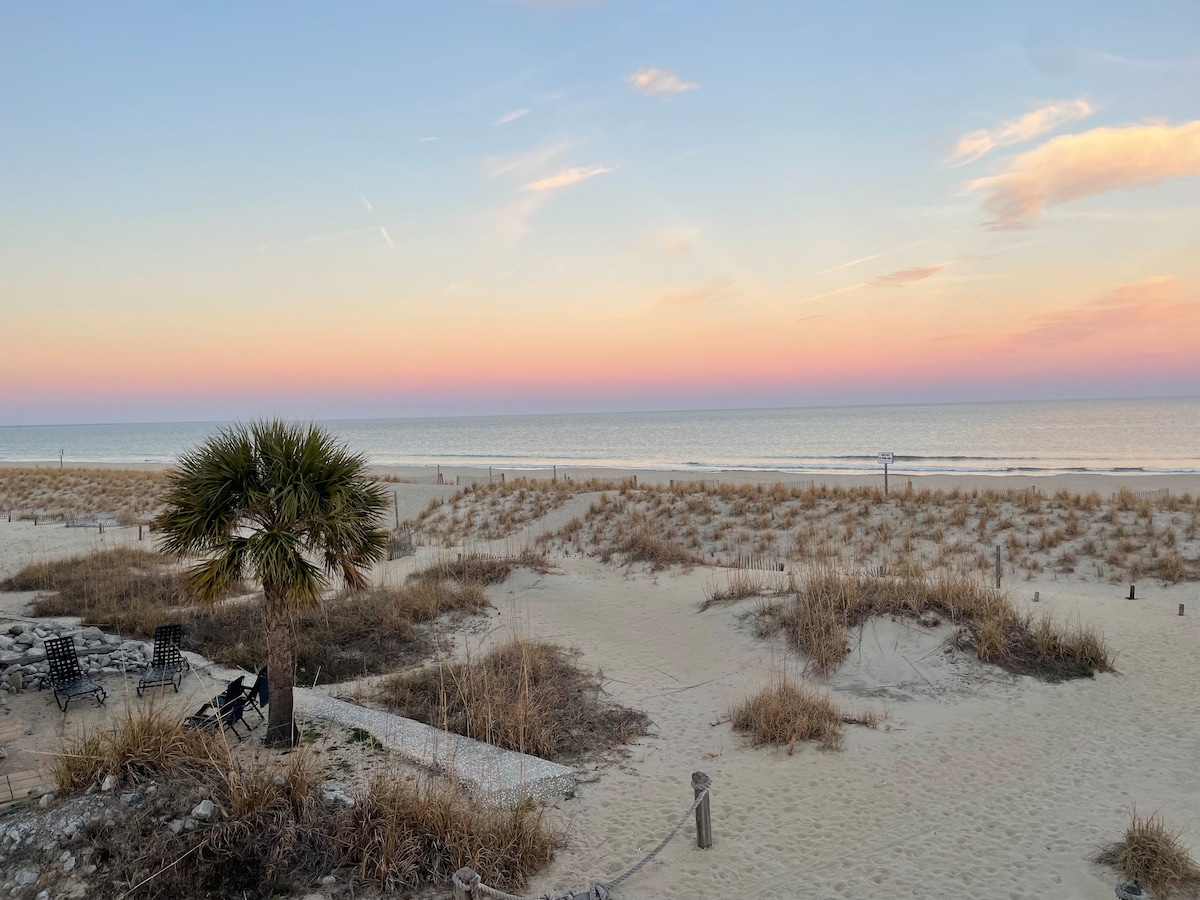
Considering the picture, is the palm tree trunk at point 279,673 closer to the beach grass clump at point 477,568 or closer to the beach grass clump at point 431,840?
the beach grass clump at point 431,840

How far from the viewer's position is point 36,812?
17.5ft

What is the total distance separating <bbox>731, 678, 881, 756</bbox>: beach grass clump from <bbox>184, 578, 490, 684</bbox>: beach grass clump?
5.25 meters

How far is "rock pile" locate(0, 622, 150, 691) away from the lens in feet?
29.3

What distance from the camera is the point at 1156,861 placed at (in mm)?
5207

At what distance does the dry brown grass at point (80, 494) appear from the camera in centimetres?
3162

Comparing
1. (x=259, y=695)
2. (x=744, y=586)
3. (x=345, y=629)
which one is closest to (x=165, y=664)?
(x=259, y=695)

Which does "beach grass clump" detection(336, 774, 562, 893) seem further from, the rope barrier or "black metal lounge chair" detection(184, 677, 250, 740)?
"black metal lounge chair" detection(184, 677, 250, 740)

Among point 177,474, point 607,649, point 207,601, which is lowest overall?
point 607,649

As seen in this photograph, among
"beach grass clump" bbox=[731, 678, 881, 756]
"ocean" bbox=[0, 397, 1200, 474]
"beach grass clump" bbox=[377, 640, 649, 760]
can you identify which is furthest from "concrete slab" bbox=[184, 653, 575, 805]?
"ocean" bbox=[0, 397, 1200, 474]

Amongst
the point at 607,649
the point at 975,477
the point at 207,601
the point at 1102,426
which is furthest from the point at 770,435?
the point at 207,601

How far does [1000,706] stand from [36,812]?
9720 mm

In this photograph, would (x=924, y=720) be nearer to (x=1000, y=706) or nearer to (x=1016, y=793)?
(x=1000, y=706)

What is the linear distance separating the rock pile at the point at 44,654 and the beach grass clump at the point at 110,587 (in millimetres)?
1081

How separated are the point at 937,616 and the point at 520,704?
6.76 meters
